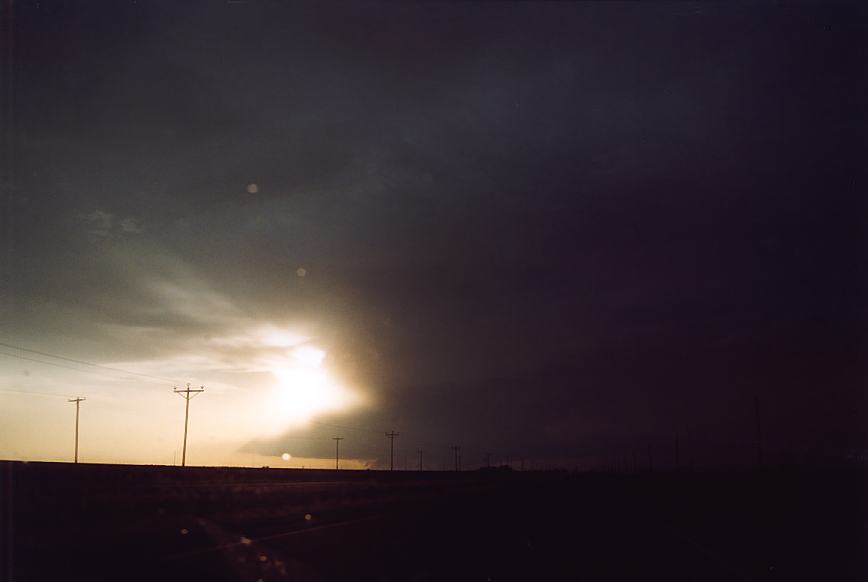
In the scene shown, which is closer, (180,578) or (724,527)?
(180,578)

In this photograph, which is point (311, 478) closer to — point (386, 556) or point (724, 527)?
point (724, 527)

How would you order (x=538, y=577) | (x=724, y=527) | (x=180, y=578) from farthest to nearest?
(x=724, y=527), (x=538, y=577), (x=180, y=578)

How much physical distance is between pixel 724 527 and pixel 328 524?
15.5 m

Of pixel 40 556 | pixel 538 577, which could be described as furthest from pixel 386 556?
pixel 40 556

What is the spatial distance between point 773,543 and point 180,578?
1809 cm

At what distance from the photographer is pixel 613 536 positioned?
76.5 ft

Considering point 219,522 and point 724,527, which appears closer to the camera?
point 219,522

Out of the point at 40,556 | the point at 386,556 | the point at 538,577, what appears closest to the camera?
the point at 538,577

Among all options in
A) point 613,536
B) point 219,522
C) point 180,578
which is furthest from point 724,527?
point 180,578

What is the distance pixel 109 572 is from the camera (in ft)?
46.5

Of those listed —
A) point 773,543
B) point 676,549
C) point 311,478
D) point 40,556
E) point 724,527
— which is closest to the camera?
point 40,556

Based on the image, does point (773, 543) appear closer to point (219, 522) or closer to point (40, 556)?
point (219, 522)

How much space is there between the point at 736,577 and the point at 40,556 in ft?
48.7

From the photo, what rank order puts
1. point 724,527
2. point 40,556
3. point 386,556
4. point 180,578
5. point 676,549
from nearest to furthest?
point 180,578 < point 40,556 < point 386,556 < point 676,549 < point 724,527
